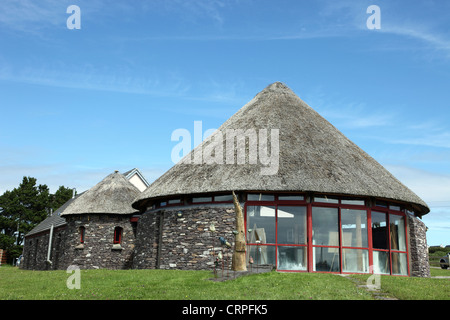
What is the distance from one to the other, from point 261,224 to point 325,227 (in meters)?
2.76

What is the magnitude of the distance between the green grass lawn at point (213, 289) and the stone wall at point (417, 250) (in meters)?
7.86

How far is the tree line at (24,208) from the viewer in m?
59.6

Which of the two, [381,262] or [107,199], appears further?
[107,199]

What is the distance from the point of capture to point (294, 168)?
1959cm

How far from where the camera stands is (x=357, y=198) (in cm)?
2002

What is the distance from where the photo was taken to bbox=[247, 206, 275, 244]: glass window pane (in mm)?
19078

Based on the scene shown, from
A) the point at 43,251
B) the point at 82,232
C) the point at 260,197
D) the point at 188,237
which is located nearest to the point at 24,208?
the point at 43,251

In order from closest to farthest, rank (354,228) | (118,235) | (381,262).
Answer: (354,228) < (381,262) < (118,235)

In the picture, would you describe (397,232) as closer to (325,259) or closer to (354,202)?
(354,202)

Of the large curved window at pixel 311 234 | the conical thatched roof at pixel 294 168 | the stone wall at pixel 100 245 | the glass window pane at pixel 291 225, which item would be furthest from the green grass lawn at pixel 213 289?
the stone wall at pixel 100 245

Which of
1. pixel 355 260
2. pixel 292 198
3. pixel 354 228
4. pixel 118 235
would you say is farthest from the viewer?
pixel 118 235

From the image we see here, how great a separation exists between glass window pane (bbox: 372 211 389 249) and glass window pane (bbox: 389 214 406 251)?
53cm
